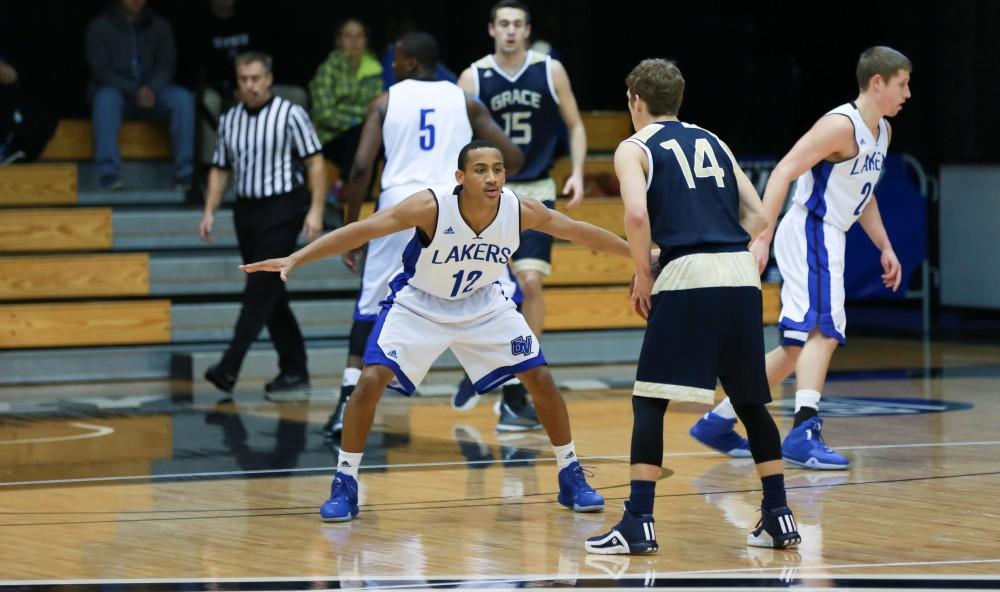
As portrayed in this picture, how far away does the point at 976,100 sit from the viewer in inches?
574

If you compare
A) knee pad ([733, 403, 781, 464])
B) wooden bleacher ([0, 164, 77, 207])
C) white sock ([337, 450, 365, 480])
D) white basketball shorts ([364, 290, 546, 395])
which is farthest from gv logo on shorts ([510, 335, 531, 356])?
wooden bleacher ([0, 164, 77, 207])

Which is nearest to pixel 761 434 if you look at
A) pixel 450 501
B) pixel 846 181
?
pixel 450 501

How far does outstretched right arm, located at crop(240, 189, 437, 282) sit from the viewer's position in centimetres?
581

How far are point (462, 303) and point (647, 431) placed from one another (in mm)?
1187

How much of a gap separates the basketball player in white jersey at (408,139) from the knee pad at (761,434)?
113 inches

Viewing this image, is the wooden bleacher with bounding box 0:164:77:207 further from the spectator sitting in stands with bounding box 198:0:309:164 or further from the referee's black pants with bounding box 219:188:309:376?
the referee's black pants with bounding box 219:188:309:376

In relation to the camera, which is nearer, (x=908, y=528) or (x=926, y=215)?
(x=908, y=528)

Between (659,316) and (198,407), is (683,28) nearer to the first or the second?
(198,407)

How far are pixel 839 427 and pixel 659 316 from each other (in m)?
3.37

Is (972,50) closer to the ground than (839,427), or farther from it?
farther from it

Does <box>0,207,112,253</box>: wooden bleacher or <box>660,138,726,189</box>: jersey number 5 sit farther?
<box>0,207,112,253</box>: wooden bleacher

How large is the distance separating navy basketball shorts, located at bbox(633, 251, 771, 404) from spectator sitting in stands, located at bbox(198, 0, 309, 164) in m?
8.11

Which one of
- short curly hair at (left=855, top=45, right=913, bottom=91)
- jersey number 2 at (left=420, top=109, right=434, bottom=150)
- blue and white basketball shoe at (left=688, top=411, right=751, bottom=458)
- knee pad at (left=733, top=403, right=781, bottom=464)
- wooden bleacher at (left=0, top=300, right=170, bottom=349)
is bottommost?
wooden bleacher at (left=0, top=300, right=170, bottom=349)

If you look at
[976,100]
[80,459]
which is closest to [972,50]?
[976,100]
